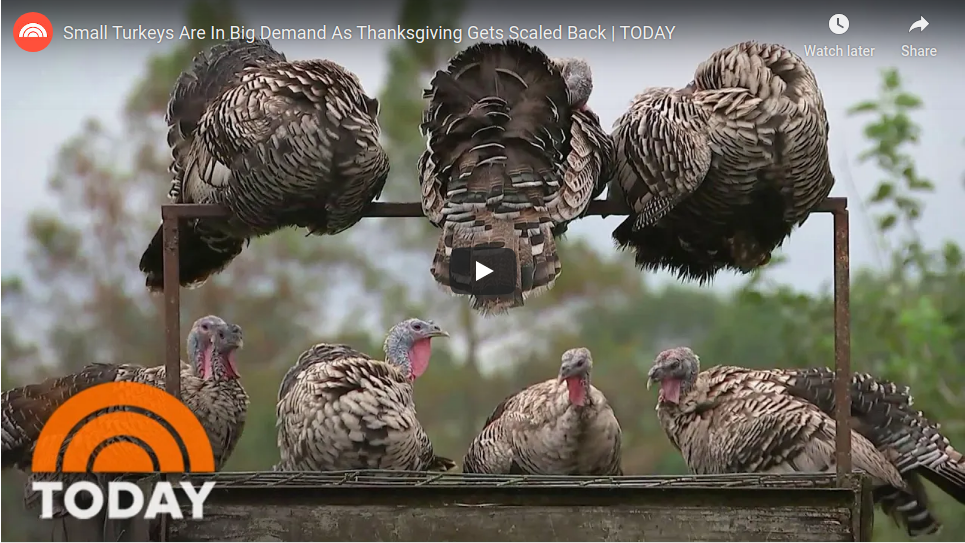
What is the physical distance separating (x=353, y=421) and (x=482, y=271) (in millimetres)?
827

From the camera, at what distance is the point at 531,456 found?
404 cm

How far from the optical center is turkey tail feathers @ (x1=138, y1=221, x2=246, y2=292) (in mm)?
4141

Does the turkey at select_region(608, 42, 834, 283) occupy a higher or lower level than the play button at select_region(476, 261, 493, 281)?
higher

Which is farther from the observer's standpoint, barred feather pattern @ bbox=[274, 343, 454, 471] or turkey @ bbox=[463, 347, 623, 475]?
turkey @ bbox=[463, 347, 623, 475]

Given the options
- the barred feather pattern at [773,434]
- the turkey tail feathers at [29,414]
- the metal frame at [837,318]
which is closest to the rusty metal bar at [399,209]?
the metal frame at [837,318]

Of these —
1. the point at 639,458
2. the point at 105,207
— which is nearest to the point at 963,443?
the point at 639,458

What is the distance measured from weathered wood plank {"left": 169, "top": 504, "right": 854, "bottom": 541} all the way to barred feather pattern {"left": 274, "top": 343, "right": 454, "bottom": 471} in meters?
0.56

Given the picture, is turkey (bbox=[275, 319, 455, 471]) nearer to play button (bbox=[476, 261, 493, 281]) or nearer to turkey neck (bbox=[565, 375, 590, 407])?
turkey neck (bbox=[565, 375, 590, 407])

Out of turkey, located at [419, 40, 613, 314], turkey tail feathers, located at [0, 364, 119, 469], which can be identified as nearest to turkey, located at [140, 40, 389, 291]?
turkey, located at [419, 40, 613, 314]

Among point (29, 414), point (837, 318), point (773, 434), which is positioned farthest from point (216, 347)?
point (837, 318)

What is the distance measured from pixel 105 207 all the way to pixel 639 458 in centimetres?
475

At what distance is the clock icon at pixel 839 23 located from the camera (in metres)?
4.04

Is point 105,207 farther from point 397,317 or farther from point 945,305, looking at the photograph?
point 945,305

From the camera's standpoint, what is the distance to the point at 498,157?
11.0 feet
